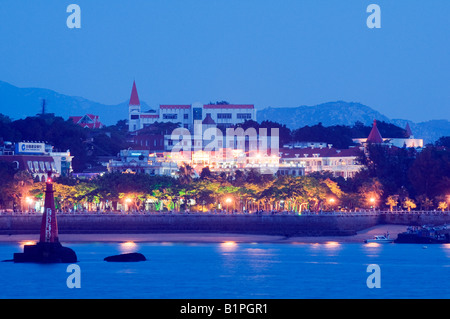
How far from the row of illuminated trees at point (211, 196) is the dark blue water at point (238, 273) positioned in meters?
17.7

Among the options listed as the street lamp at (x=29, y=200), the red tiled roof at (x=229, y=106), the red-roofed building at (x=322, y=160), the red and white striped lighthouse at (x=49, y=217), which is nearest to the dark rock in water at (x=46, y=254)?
the red and white striped lighthouse at (x=49, y=217)

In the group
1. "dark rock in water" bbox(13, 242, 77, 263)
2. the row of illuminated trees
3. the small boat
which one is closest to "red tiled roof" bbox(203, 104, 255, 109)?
the row of illuminated trees

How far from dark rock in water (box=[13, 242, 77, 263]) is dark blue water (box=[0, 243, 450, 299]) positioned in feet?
1.85

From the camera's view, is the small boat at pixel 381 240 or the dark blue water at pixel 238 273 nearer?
the dark blue water at pixel 238 273

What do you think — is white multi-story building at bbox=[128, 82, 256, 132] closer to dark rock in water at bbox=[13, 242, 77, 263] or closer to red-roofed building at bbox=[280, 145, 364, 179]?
red-roofed building at bbox=[280, 145, 364, 179]

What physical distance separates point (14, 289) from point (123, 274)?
928cm

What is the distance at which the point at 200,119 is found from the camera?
196 metres

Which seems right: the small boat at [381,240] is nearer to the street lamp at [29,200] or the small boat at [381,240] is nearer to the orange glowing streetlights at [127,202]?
the orange glowing streetlights at [127,202]

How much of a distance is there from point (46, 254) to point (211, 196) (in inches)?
1635

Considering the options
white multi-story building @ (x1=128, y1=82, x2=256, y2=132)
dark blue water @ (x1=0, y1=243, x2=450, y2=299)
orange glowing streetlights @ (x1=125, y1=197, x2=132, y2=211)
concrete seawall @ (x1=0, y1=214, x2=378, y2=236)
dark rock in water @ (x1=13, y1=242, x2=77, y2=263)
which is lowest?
dark blue water @ (x1=0, y1=243, x2=450, y2=299)

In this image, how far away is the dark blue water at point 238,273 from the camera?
2662 inches

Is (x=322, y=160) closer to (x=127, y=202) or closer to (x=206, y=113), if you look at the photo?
(x=206, y=113)

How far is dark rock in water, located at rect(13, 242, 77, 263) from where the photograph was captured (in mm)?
74963
